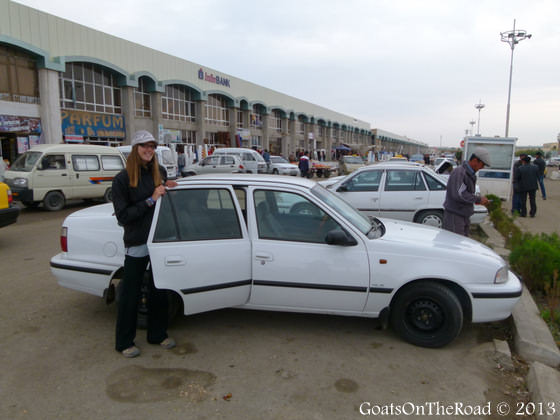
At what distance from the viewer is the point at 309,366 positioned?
3.36 metres

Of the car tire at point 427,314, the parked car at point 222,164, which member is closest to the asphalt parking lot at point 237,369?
the car tire at point 427,314

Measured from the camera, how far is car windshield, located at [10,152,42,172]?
38.5 ft

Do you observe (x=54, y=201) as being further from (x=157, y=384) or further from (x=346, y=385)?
(x=346, y=385)

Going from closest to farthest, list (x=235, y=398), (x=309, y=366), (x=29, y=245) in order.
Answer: (x=235, y=398)
(x=309, y=366)
(x=29, y=245)

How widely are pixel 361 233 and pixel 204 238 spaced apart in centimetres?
147

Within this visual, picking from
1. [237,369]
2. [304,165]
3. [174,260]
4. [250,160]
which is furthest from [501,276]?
[304,165]

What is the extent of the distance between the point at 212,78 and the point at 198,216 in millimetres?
35439

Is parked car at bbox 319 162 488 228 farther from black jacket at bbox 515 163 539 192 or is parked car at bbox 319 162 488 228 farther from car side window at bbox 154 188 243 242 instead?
car side window at bbox 154 188 243 242

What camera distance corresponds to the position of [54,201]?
39.7ft

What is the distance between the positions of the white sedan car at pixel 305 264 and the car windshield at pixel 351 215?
0.23 ft

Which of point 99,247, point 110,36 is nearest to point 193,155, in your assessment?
point 110,36

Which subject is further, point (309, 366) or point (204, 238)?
point (204, 238)

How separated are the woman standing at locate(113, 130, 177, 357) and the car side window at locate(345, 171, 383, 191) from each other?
596 cm

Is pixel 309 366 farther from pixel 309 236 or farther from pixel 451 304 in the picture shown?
pixel 451 304
